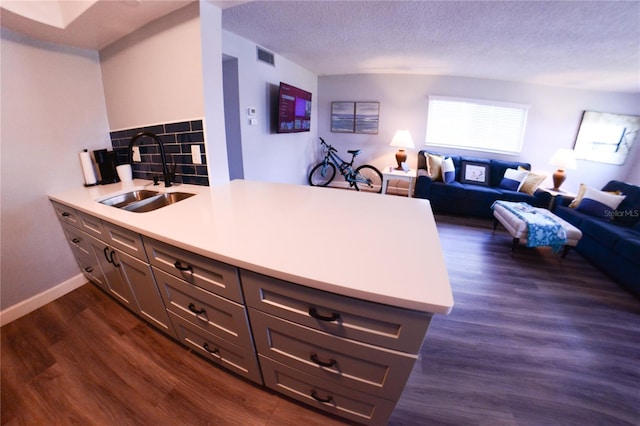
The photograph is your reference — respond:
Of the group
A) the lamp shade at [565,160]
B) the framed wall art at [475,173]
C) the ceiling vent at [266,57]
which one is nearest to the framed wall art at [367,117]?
the framed wall art at [475,173]

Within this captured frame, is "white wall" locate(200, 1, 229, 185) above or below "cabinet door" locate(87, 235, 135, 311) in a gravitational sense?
above

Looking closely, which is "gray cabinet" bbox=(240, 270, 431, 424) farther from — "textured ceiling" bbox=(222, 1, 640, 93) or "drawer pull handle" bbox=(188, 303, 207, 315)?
"textured ceiling" bbox=(222, 1, 640, 93)

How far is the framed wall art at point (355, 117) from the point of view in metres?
4.34

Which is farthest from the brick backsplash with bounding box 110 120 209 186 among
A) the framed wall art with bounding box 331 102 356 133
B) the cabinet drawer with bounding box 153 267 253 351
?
the framed wall art with bounding box 331 102 356 133

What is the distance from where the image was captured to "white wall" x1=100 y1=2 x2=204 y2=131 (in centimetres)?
141

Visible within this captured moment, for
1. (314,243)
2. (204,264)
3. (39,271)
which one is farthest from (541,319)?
(39,271)

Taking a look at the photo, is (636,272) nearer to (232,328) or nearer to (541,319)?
(541,319)

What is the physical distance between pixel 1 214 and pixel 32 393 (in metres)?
1.18

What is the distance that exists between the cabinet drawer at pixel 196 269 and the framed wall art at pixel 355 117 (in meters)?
4.18

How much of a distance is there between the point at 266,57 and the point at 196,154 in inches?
78.1

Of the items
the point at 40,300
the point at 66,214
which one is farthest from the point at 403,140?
the point at 40,300

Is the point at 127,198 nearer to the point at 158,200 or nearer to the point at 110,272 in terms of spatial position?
the point at 158,200

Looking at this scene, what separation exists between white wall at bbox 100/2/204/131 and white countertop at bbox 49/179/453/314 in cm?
70

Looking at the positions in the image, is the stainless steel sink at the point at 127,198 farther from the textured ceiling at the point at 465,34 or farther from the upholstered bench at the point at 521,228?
the upholstered bench at the point at 521,228
